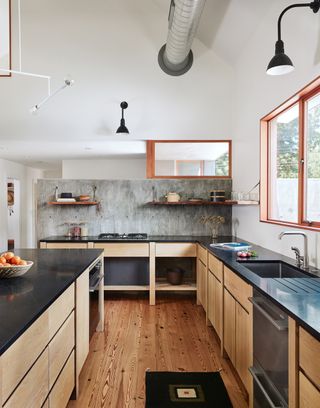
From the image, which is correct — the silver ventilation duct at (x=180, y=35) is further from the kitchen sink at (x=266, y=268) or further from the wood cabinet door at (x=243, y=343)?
the wood cabinet door at (x=243, y=343)

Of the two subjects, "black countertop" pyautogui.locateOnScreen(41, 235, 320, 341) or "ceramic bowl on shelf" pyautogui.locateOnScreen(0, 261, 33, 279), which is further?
"ceramic bowl on shelf" pyautogui.locateOnScreen(0, 261, 33, 279)

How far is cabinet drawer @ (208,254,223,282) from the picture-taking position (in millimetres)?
2627

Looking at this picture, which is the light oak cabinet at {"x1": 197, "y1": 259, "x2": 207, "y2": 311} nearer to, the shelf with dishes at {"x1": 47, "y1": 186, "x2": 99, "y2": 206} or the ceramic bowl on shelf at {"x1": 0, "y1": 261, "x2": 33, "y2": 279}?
the shelf with dishes at {"x1": 47, "y1": 186, "x2": 99, "y2": 206}

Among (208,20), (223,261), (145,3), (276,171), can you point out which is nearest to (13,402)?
(223,261)

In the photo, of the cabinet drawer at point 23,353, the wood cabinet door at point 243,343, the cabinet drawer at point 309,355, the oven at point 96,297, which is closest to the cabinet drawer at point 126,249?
the oven at point 96,297

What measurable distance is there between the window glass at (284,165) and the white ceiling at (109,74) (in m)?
1.35

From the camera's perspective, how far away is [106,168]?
7.19 meters

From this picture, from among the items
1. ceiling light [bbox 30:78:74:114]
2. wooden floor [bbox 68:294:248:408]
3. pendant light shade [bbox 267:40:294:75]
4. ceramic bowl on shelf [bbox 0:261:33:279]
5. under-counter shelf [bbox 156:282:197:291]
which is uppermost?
ceiling light [bbox 30:78:74:114]

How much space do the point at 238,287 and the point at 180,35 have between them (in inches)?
105

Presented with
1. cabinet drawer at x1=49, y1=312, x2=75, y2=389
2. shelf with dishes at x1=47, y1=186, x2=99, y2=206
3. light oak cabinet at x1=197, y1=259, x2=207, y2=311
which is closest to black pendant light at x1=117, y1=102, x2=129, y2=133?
shelf with dishes at x1=47, y1=186, x2=99, y2=206

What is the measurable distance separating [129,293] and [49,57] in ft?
11.5

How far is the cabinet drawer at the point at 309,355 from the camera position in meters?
1.07

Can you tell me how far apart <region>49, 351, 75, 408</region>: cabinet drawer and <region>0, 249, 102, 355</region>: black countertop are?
47cm

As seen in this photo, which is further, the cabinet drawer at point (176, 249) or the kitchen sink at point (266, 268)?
the cabinet drawer at point (176, 249)
